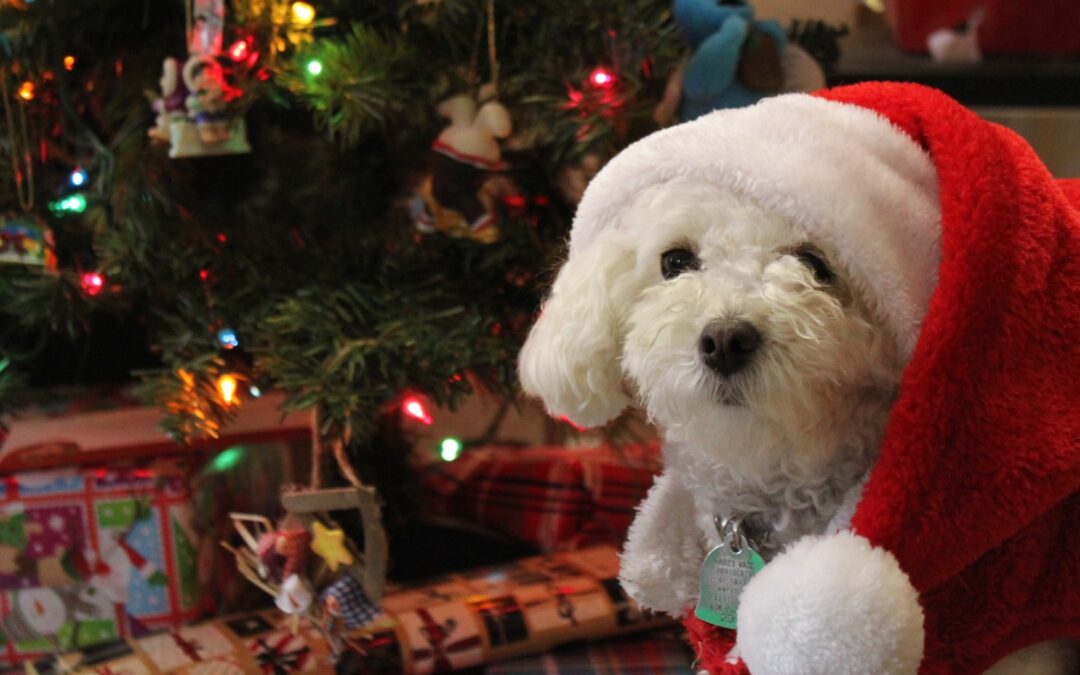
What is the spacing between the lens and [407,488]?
4.63 ft

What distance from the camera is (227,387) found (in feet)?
3.51

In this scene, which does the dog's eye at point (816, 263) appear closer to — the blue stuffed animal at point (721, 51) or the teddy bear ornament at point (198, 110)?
the blue stuffed animal at point (721, 51)

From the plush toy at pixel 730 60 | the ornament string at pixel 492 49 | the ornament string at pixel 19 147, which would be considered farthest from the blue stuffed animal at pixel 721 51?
the ornament string at pixel 19 147

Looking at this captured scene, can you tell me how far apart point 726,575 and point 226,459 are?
73 cm

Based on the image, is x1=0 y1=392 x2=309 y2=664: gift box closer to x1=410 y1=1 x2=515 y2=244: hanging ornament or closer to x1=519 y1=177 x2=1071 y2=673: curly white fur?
x1=410 y1=1 x2=515 y2=244: hanging ornament

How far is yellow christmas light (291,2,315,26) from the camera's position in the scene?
1.05 metres

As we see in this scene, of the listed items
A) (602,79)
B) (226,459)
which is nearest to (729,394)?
(602,79)

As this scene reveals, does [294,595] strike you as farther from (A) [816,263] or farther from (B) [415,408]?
(A) [816,263]

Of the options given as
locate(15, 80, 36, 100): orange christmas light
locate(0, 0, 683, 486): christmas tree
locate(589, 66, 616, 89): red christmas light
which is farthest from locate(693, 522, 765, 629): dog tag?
locate(15, 80, 36, 100): orange christmas light

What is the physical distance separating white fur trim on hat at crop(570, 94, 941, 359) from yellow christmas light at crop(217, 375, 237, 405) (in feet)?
2.03

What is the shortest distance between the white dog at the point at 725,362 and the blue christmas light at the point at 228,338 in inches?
20.0

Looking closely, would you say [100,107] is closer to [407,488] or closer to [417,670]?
[407,488]

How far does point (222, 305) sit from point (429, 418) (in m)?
0.27

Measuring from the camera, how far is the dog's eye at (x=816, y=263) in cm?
60
